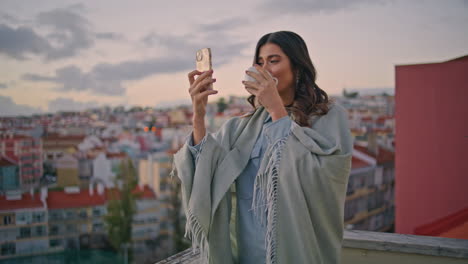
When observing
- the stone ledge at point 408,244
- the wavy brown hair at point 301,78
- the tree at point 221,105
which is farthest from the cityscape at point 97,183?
the wavy brown hair at point 301,78

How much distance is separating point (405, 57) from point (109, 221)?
1759 centimetres

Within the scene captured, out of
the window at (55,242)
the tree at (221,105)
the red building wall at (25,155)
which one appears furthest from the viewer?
the tree at (221,105)

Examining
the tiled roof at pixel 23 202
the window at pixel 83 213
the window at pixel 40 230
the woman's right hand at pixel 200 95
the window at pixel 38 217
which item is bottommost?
the window at pixel 40 230

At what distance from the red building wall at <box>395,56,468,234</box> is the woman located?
86.3 inches

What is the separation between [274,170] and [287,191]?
0.20 feet

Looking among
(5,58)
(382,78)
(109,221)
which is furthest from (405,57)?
(5,58)

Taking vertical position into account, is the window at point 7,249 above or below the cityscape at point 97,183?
below

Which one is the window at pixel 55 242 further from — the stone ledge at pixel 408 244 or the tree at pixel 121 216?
the stone ledge at pixel 408 244

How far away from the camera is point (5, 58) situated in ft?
66.3

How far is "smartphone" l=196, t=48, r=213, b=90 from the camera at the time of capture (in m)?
0.99

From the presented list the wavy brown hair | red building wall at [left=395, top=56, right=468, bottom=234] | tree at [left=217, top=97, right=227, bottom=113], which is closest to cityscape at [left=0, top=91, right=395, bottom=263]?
tree at [left=217, top=97, right=227, bottom=113]

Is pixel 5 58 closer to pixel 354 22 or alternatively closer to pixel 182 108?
pixel 182 108

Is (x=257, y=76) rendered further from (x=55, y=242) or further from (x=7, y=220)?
(x=55, y=242)

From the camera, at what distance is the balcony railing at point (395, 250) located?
1376mm
